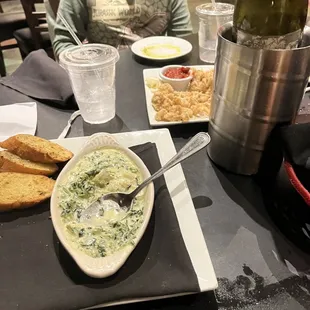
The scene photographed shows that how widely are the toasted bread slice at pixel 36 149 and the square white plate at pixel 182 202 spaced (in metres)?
0.06

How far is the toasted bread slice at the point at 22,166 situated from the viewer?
0.70 metres

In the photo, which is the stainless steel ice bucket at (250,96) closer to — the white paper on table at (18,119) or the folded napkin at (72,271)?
the folded napkin at (72,271)

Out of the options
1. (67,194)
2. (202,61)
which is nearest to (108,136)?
(67,194)

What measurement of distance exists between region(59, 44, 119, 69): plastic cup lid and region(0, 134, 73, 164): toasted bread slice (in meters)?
0.23

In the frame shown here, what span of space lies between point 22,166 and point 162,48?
2.64ft

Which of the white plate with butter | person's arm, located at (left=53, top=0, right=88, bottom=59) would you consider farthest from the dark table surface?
person's arm, located at (left=53, top=0, right=88, bottom=59)

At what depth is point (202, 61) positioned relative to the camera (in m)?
1.26

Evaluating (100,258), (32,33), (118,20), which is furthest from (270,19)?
(32,33)

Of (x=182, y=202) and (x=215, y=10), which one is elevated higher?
(x=215, y=10)

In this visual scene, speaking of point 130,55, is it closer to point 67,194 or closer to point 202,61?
point 202,61

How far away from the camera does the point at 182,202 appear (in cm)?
64

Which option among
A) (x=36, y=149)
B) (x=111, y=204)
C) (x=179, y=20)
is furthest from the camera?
(x=179, y=20)

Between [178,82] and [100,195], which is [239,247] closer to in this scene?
[100,195]

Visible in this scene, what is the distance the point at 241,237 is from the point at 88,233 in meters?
0.26
